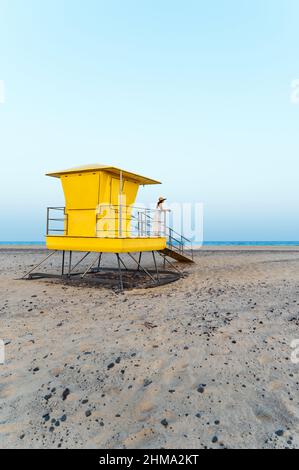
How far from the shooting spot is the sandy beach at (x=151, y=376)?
3732mm

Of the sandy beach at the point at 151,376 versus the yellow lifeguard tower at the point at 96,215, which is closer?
the sandy beach at the point at 151,376

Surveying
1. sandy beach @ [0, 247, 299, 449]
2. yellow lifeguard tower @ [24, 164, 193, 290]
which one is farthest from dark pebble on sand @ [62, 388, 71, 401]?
yellow lifeguard tower @ [24, 164, 193, 290]

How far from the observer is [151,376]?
16.1 feet

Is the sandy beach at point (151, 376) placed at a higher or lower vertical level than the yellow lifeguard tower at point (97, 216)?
lower

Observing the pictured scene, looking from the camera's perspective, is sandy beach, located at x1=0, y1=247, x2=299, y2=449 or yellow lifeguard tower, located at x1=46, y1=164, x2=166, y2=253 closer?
sandy beach, located at x1=0, y1=247, x2=299, y2=449

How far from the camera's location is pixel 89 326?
725 centimetres

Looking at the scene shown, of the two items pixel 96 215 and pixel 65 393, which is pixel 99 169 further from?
pixel 65 393

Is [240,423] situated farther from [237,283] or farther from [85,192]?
[85,192]

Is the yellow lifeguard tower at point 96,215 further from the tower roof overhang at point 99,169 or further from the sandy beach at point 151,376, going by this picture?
the sandy beach at point 151,376

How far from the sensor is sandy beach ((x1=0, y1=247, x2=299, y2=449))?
373 centimetres

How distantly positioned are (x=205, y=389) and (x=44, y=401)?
240 cm

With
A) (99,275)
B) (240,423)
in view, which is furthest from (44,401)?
(99,275)

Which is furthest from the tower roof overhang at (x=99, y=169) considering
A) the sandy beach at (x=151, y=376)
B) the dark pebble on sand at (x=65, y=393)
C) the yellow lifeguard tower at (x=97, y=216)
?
the dark pebble on sand at (x=65, y=393)

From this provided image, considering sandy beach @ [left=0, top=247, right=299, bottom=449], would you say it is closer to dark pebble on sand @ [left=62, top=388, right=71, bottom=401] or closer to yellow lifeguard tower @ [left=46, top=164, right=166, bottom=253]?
dark pebble on sand @ [left=62, top=388, right=71, bottom=401]
